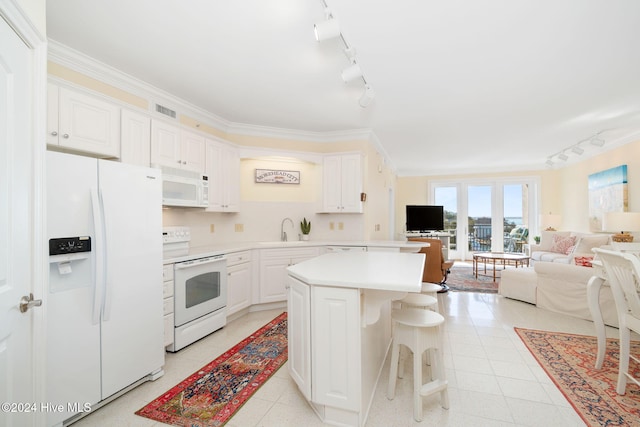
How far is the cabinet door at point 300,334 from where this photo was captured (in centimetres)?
181

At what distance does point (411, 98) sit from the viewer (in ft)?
11.4

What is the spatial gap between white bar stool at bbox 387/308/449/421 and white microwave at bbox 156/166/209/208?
2.46 metres

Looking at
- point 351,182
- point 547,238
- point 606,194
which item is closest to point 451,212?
point 547,238

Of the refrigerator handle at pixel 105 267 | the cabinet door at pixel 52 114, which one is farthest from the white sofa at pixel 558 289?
the cabinet door at pixel 52 114

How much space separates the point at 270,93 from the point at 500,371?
3507mm

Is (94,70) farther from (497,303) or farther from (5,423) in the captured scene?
(497,303)

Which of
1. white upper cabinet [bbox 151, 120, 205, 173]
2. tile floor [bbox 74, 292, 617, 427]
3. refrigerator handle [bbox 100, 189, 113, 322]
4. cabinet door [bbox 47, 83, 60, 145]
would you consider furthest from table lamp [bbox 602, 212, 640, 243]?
cabinet door [bbox 47, 83, 60, 145]

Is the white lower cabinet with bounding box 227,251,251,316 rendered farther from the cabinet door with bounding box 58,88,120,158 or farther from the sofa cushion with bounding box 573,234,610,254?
the sofa cushion with bounding box 573,234,610,254

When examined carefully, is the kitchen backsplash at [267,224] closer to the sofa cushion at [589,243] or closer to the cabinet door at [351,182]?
the cabinet door at [351,182]

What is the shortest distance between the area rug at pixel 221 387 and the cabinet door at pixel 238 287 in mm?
608

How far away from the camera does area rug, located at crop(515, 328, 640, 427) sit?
1.88 meters

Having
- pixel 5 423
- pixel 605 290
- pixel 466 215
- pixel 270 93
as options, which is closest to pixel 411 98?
pixel 270 93

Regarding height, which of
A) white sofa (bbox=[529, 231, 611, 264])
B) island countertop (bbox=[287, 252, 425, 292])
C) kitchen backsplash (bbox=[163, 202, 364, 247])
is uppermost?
kitchen backsplash (bbox=[163, 202, 364, 247])

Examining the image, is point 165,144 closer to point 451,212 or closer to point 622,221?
point 622,221
